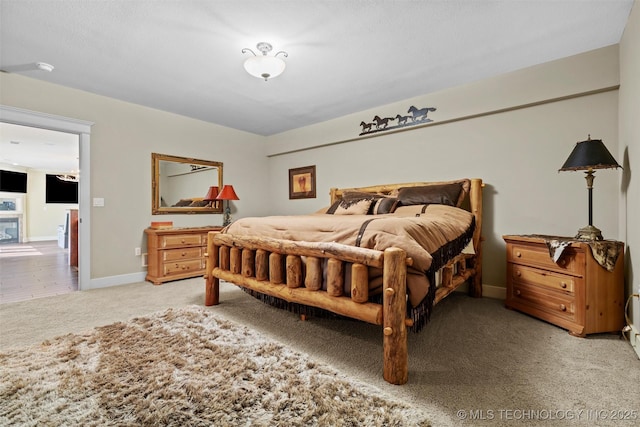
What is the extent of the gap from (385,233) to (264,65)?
5.56 ft

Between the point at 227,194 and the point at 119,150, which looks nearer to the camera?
the point at 119,150

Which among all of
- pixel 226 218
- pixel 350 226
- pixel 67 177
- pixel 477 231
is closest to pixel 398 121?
pixel 477 231

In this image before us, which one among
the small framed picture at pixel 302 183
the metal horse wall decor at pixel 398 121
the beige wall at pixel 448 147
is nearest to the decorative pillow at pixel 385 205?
the beige wall at pixel 448 147

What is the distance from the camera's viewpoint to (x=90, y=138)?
11.3 ft

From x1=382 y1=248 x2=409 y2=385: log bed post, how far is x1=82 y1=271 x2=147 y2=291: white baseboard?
3.59 meters

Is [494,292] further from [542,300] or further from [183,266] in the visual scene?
[183,266]

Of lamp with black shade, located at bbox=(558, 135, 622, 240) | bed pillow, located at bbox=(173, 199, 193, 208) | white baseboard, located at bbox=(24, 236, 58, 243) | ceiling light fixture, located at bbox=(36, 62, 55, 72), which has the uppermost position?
ceiling light fixture, located at bbox=(36, 62, 55, 72)

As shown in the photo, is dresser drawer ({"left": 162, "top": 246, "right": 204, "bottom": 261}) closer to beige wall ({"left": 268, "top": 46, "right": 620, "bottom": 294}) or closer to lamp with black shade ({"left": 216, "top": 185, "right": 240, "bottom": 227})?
lamp with black shade ({"left": 216, "top": 185, "right": 240, "bottom": 227})

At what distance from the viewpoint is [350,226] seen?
6.09 feet

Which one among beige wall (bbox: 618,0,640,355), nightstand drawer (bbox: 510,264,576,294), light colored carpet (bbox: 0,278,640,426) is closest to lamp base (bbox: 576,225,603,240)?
beige wall (bbox: 618,0,640,355)

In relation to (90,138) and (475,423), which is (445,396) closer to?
(475,423)

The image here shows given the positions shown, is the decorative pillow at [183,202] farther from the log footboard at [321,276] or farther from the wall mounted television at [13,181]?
the wall mounted television at [13,181]

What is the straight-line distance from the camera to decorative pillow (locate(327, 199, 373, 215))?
3335mm

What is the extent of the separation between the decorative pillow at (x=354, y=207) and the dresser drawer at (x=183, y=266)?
2.07 metres
